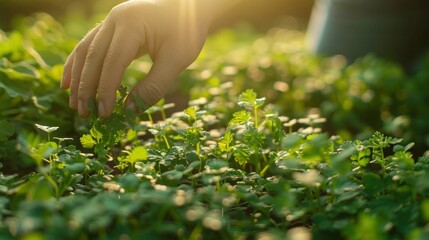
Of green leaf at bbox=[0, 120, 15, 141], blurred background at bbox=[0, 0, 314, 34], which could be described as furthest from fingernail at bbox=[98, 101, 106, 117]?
blurred background at bbox=[0, 0, 314, 34]

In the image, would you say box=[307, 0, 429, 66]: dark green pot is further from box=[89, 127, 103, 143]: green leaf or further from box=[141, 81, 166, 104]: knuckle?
box=[89, 127, 103, 143]: green leaf

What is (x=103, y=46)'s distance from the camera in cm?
203

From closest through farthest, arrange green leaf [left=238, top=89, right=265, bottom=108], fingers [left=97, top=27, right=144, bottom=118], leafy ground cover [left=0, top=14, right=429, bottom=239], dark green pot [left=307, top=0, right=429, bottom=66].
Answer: leafy ground cover [left=0, top=14, right=429, bottom=239] < fingers [left=97, top=27, right=144, bottom=118] < green leaf [left=238, top=89, right=265, bottom=108] < dark green pot [left=307, top=0, right=429, bottom=66]

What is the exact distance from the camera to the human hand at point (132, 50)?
6.60 ft

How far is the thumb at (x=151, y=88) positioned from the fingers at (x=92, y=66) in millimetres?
128

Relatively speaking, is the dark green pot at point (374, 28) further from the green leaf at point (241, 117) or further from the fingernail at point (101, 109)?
the fingernail at point (101, 109)

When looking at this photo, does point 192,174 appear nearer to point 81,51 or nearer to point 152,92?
point 152,92

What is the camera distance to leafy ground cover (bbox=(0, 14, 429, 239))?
1.50 meters

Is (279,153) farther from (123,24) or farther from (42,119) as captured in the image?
(42,119)

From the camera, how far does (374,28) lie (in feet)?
15.5

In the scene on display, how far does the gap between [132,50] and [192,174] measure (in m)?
0.45

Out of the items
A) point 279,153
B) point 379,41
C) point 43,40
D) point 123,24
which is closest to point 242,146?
point 279,153

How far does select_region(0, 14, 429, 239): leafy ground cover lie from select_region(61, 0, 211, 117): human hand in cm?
10

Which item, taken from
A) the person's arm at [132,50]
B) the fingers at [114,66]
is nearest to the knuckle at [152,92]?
the person's arm at [132,50]
